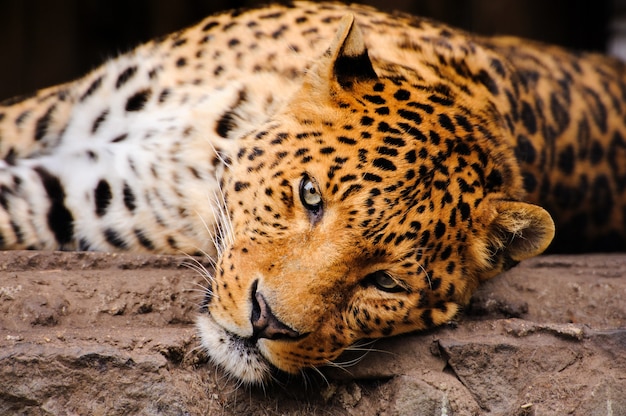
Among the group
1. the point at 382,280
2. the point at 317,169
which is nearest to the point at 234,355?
the point at 382,280

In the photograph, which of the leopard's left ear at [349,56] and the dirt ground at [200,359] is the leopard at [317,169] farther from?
the dirt ground at [200,359]

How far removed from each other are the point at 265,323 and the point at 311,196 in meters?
0.71

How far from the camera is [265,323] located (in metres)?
4.21

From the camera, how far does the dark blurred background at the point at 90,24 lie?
9672mm

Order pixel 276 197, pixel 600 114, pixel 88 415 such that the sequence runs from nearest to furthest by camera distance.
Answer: pixel 88 415
pixel 276 197
pixel 600 114

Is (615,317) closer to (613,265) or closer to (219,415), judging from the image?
(613,265)

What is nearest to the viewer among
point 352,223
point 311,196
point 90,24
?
point 352,223

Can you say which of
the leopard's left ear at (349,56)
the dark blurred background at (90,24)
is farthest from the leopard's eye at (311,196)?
the dark blurred background at (90,24)

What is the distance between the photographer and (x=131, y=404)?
4.39 meters

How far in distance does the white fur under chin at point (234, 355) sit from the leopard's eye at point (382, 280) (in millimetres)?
644

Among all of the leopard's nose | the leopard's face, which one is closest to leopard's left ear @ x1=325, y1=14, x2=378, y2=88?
the leopard's face

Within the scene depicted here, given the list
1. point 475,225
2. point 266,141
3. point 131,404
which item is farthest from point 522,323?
point 131,404

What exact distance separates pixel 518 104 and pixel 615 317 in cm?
152

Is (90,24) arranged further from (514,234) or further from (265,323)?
(265,323)
